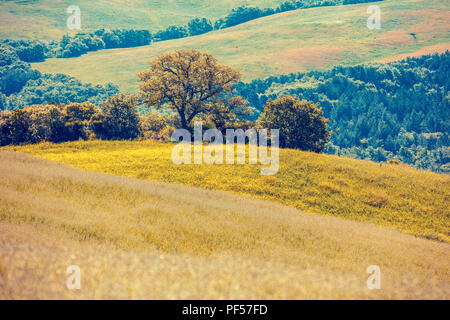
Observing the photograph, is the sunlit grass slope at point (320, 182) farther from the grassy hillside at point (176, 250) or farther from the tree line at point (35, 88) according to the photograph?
the tree line at point (35, 88)

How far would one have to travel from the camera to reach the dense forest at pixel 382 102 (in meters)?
155

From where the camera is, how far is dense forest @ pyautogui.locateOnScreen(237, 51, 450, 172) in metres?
155

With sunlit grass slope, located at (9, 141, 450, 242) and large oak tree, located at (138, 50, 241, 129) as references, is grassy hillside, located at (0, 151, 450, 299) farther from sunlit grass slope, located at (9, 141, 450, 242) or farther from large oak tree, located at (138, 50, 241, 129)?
large oak tree, located at (138, 50, 241, 129)

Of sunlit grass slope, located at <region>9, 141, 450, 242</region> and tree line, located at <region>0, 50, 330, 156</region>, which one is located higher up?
tree line, located at <region>0, 50, 330, 156</region>

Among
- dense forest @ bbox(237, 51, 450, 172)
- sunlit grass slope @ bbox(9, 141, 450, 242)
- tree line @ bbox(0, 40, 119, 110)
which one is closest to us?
sunlit grass slope @ bbox(9, 141, 450, 242)

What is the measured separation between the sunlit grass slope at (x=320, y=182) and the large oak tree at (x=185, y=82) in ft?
45.8

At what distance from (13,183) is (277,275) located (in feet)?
37.8

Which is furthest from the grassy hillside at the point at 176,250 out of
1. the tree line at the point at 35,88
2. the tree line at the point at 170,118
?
the tree line at the point at 35,88

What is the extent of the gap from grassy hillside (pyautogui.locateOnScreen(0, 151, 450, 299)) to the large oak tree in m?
25.2

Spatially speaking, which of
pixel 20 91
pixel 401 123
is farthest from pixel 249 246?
pixel 20 91

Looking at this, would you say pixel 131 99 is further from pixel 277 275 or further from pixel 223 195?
pixel 277 275

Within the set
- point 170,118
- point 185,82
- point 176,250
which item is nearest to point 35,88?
point 170,118

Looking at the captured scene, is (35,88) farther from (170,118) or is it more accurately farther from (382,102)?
(382,102)

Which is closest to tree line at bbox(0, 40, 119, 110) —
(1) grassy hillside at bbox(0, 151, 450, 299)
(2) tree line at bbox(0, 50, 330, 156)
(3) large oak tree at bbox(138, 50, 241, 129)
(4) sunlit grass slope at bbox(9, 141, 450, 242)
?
(3) large oak tree at bbox(138, 50, 241, 129)
